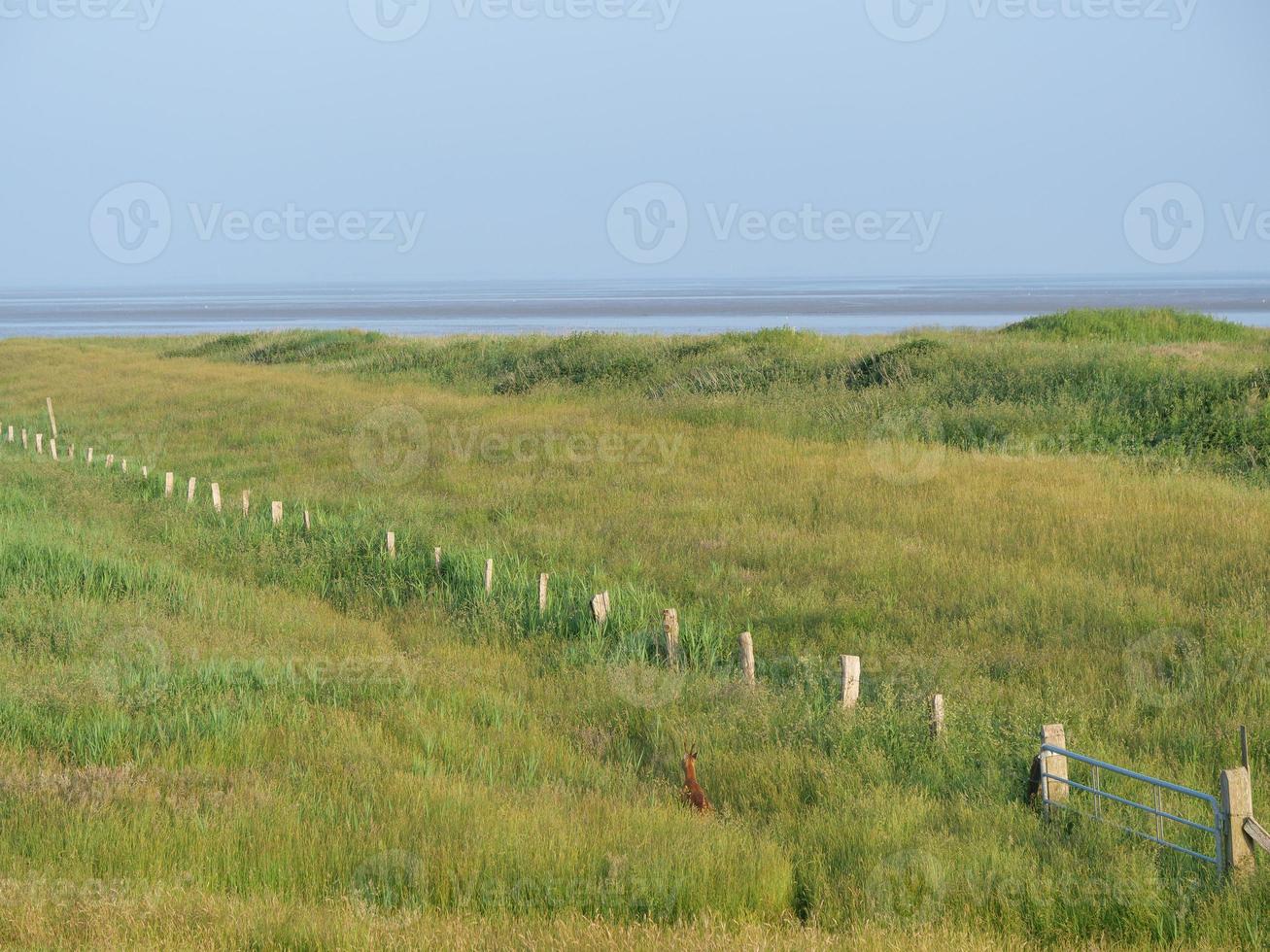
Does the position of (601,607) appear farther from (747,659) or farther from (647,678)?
(747,659)

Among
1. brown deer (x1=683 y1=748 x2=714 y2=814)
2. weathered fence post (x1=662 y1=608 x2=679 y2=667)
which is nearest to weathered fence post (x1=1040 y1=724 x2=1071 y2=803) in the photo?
brown deer (x1=683 y1=748 x2=714 y2=814)

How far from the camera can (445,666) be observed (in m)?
10.1

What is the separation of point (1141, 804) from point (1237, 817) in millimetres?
625

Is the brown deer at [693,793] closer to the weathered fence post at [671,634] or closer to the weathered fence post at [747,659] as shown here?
the weathered fence post at [747,659]

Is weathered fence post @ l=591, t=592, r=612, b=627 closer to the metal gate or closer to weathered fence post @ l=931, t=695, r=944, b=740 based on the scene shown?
weathered fence post @ l=931, t=695, r=944, b=740

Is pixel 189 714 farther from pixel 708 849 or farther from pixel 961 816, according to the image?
pixel 961 816

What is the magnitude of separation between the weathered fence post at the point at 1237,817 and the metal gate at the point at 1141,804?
0.05 meters

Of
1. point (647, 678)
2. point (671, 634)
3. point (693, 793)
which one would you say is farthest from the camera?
point (671, 634)

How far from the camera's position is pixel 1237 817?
17.4 feet

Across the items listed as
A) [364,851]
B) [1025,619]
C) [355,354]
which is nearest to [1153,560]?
[1025,619]

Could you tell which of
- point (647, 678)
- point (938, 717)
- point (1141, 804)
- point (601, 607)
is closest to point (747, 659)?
point (647, 678)

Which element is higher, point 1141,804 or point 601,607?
point 1141,804

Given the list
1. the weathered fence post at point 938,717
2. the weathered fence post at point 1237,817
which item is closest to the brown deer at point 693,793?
the weathered fence post at point 938,717

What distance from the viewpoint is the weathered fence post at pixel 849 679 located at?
813 centimetres
